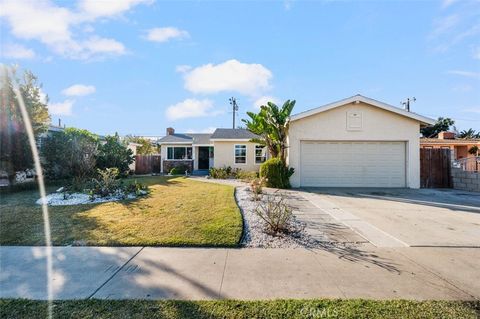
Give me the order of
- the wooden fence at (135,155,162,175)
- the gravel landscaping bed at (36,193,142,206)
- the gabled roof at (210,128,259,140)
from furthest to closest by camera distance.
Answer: the wooden fence at (135,155,162,175) < the gabled roof at (210,128,259,140) < the gravel landscaping bed at (36,193,142,206)

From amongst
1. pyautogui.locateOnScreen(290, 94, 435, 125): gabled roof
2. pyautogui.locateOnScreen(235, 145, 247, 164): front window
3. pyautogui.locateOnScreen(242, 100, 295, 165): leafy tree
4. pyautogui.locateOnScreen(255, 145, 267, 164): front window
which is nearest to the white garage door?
pyautogui.locateOnScreen(242, 100, 295, 165): leafy tree

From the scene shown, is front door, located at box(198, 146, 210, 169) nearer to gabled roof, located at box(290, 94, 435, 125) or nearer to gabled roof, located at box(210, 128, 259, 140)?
gabled roof, located at box(210, 128, 259, 140)

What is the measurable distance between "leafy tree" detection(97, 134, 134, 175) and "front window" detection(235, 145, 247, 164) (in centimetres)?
871

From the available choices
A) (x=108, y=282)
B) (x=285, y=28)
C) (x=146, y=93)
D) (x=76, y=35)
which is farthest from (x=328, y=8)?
(x=146, y=93)

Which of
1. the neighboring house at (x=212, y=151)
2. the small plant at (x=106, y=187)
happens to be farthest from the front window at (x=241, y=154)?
the small plant at (x=106, y=187)

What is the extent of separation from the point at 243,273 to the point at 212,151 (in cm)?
2290

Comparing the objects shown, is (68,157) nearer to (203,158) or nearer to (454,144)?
(203,158)

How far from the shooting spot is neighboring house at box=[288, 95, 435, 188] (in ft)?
45.6

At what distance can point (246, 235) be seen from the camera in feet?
18.8

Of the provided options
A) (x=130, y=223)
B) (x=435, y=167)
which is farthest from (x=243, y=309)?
(x=435, y=167)

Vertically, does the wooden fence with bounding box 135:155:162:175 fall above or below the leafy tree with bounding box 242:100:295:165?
below

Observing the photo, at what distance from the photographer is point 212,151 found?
26.5 m

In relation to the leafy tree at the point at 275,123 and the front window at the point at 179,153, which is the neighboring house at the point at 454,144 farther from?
the front window at the point at 179,153

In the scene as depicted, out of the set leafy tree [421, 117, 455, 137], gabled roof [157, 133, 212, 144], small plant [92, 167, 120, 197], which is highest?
leafy tree [421, 117, 455, 137]
